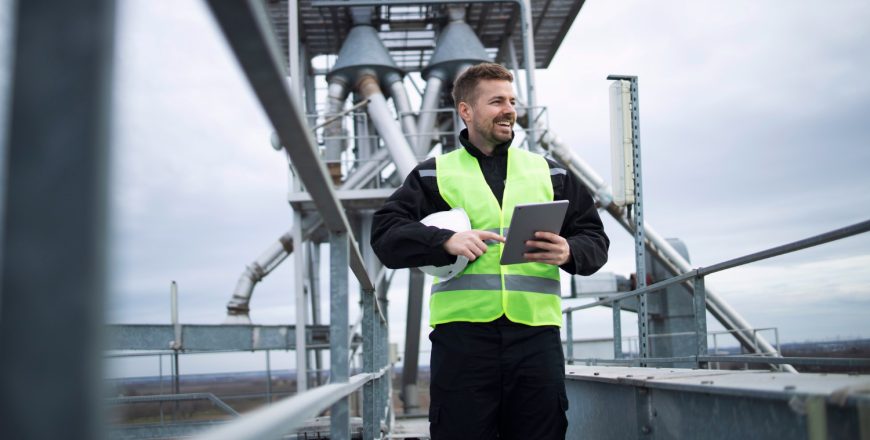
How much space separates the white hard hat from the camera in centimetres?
285

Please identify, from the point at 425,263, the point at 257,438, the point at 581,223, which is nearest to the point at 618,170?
the point at 581,223

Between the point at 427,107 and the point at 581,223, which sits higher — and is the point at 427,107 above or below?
above

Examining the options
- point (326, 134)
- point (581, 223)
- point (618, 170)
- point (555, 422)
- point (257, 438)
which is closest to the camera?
point (257, 438)

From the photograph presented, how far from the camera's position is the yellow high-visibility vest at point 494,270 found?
2828 millimetres

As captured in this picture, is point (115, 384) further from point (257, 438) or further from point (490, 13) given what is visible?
point (490, 13)

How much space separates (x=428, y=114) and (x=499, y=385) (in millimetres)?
10367

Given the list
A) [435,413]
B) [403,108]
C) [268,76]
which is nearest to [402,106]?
[403,108]

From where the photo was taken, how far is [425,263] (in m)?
2.83

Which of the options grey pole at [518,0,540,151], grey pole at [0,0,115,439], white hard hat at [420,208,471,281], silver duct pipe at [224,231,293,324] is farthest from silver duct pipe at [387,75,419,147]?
grey pole at [0,0,115,439]

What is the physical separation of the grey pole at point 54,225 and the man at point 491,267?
2.16 meters

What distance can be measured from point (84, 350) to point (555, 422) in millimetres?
2374

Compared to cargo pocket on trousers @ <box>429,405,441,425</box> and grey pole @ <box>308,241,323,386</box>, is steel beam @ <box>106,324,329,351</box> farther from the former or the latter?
cargo pocket on trousers @ <box>429,405,441,425</box>

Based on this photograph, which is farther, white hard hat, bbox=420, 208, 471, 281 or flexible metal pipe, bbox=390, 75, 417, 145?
flexible metal pipe, bbox=390, 75, 417, 145

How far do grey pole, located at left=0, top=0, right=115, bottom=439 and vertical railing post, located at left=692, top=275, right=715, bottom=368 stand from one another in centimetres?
422
